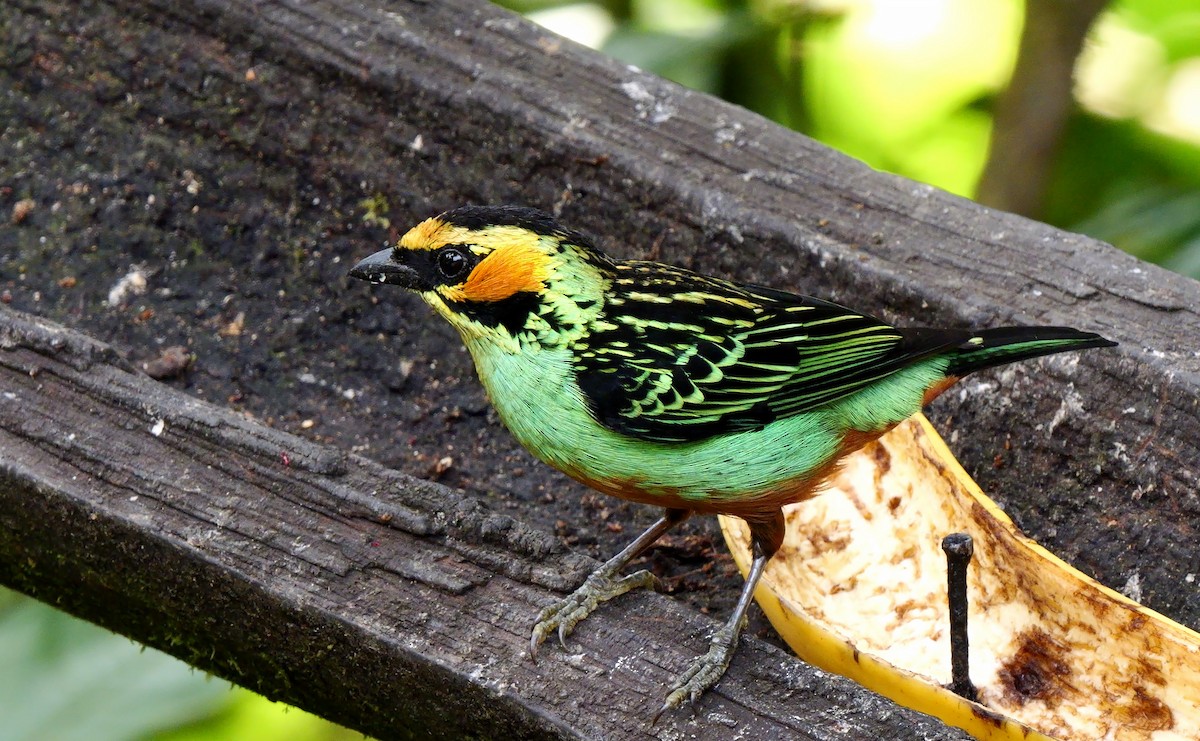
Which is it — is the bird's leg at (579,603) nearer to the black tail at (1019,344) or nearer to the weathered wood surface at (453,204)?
the weathered wood surface at (453,204)

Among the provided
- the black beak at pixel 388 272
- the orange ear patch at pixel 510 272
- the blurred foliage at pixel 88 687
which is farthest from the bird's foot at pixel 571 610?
the blurred foliage at pixel 88 687

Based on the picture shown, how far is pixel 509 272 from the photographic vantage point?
3.04 meters

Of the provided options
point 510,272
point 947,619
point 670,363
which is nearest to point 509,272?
point 510,272

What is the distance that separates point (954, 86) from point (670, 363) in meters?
3.44

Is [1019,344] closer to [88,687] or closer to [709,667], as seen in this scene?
[709,667]

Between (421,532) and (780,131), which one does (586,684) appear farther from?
(780,131)

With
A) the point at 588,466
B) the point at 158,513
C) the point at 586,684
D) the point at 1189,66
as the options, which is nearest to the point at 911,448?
the point at 588,466

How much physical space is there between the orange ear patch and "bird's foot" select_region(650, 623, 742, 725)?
3.18ft

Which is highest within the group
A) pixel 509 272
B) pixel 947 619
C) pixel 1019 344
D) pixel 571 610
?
pixel 1019 344

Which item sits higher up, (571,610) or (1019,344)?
(1019,344)

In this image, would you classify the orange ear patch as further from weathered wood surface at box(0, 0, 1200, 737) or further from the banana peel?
the banana peel

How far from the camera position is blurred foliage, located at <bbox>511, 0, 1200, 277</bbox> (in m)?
4.86

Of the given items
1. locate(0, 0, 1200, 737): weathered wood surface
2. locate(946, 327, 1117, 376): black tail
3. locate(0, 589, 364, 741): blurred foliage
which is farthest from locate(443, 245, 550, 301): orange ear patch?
locate(0, 589, 364, 741): blurred foliage

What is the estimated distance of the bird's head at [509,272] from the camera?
303cm
